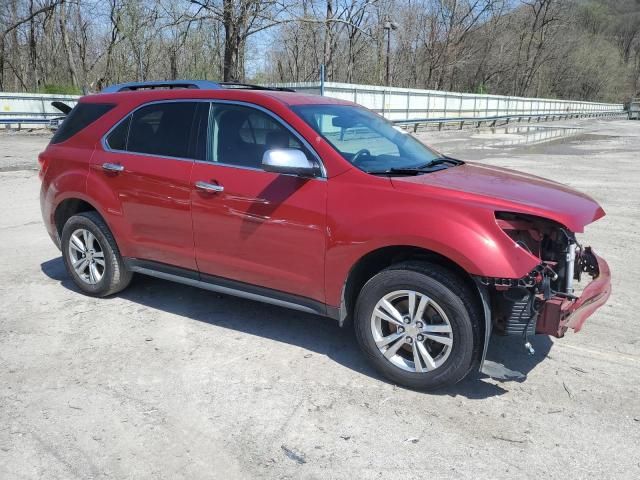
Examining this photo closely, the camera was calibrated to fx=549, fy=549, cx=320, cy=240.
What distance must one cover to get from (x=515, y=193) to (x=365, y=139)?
1190mm

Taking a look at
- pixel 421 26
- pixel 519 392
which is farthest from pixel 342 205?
pixel 421 26

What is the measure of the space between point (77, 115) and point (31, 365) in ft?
7.61

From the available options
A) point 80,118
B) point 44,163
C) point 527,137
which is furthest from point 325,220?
point 527,137

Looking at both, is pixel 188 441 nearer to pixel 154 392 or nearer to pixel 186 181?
pixel 154 392

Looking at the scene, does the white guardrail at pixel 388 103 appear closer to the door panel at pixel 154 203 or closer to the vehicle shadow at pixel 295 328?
the vehicle shadow at pixel 295 328

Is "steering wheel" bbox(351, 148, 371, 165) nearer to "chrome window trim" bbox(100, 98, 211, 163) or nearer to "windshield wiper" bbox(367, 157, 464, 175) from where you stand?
"windshield wiper" bbox(367, 157, 464, 175)

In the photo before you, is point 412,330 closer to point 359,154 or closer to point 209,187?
point 359,154

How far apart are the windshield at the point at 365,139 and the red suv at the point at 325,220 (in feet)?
0.06

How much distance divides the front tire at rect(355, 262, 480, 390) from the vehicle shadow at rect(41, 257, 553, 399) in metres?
0.17

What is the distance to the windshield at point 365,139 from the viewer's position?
3736 mm

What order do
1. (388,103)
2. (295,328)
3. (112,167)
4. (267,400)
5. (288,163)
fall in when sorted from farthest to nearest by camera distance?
(388,103), (112,167), (295,328), (288,163), (267,400)

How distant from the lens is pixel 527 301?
3061mm

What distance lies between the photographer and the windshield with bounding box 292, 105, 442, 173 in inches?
147

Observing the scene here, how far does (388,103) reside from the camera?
85.6ft
